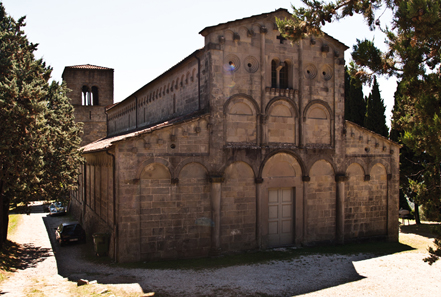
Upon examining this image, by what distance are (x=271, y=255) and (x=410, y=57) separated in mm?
10621

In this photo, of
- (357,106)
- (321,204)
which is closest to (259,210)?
(321,204)

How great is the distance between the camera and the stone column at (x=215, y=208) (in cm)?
1684

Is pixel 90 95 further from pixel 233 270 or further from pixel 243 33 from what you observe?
pixel 233 270

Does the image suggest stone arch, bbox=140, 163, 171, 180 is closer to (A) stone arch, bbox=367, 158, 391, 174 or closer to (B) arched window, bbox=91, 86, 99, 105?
(A) stone arch, bbox=367, 158, 391, 174

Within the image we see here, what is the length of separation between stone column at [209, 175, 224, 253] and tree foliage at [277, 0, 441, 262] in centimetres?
780

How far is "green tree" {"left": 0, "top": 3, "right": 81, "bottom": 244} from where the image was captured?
1472 centimetres

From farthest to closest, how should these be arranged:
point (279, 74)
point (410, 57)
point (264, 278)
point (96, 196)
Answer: point (96, 196) < point (279, 74) < point (264, 278) < point (410, 57)

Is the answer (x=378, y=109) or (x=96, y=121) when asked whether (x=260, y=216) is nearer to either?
(x=378, y=109)

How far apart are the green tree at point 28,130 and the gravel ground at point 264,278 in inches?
137

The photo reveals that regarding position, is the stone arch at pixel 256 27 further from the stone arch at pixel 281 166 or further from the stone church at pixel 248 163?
the stone arch at pixel 281 166

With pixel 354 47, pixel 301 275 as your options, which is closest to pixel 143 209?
pixel 301 275

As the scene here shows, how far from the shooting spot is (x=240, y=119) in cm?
1778

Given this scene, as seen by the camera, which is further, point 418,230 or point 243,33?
point 418,230

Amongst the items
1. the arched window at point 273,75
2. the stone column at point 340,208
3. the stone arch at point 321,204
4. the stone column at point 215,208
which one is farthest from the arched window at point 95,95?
the stone column at point 340,208
